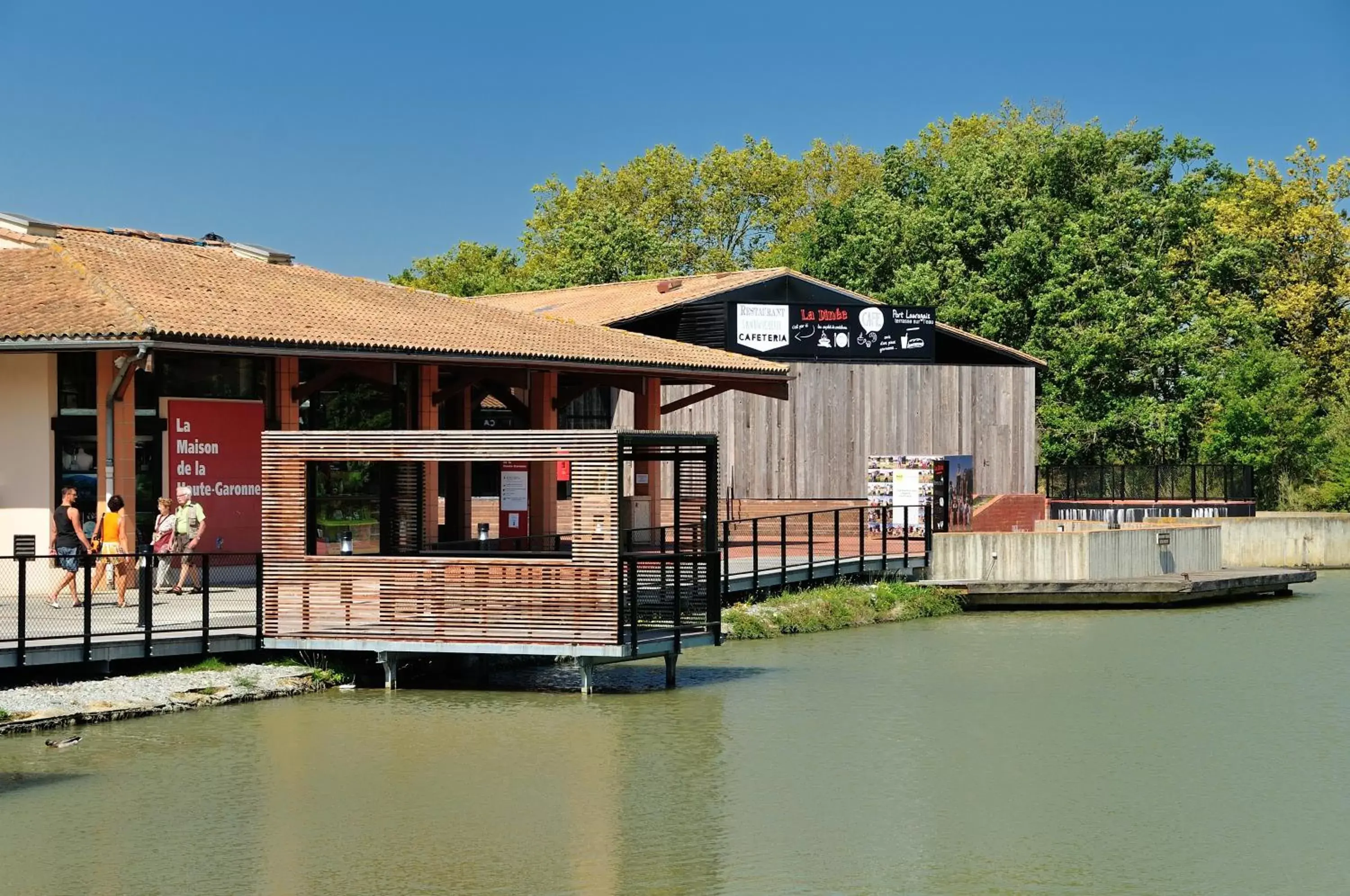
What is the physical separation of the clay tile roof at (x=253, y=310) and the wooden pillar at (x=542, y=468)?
0.75 m

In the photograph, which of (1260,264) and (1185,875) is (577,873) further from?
(1260,264)

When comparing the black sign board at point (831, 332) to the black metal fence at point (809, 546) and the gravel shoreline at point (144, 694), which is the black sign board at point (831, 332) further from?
the gravel shoreline at point (144, 694)

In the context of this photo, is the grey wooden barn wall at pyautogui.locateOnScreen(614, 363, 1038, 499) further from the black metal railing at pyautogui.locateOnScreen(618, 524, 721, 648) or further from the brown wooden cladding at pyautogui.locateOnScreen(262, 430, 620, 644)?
the brown wooden cladding at pyautogui.locateOnScreen(262, 430, 620, 644)

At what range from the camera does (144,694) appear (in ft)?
59.6

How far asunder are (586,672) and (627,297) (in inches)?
922

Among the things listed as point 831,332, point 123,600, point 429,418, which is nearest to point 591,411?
point 831,332

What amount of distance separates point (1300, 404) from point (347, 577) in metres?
33.3

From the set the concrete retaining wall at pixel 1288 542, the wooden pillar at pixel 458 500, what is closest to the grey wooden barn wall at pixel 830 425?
the concrete retaining wall at pixel 1288 542

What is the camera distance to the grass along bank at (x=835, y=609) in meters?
25.4

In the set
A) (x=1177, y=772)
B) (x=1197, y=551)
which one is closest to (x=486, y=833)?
(x=1177, y=772)

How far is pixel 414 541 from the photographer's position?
70.9 feet

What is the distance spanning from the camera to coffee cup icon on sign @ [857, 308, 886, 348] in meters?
39.3

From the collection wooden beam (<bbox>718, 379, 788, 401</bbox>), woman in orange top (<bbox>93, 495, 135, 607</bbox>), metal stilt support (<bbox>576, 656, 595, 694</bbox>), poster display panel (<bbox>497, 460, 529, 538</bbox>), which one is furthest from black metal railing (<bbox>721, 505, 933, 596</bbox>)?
woman in orange top (<bbox>93, 495, 135, 607</bbox>)

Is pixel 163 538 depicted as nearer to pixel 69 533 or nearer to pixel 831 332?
pixel 69 533
